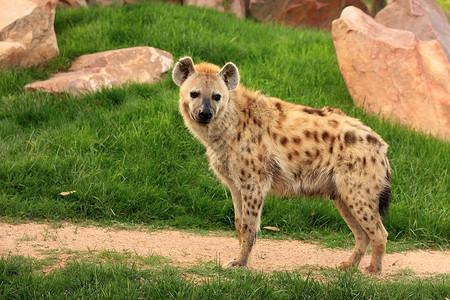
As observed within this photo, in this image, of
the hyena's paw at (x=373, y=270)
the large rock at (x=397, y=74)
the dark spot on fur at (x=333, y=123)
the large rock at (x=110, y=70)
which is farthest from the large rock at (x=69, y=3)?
the hyena's paw at (x=373, y=270)

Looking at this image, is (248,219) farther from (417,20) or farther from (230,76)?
(417,20)

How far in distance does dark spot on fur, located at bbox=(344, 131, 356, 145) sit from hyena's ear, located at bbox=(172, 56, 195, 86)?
3.67ft

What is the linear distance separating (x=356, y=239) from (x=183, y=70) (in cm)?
168

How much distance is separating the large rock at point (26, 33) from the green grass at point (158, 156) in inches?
5.7

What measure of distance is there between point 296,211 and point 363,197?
134cm

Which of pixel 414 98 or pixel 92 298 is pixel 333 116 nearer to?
pixel 92 298

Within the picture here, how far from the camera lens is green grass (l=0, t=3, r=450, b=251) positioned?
520 centimetres

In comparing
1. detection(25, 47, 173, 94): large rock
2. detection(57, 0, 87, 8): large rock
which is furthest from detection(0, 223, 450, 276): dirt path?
detection(57, 0, 87, 8): large rock

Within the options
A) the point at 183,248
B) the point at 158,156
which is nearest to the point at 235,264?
the point at 183,248

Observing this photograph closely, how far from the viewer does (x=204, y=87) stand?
4.11 metres

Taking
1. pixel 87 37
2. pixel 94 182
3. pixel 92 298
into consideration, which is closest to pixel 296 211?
pixel 94 182

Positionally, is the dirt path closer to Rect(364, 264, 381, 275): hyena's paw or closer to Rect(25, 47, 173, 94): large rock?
Rect(364, 264, 381, 275): hyena's paw

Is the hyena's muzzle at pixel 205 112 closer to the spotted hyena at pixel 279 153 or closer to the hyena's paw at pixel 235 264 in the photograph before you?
the spotted hyena at pixel 279 153

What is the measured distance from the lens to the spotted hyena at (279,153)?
411 centimetres
